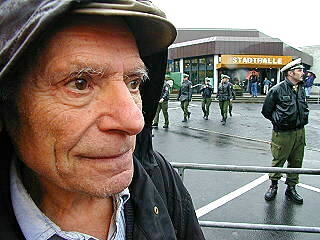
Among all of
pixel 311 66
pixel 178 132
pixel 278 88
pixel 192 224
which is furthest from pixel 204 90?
pixel 311 66

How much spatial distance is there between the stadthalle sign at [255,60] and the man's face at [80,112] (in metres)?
32.6

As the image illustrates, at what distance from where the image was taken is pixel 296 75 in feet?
17.5

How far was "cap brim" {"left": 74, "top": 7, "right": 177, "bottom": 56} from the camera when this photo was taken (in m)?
0.96

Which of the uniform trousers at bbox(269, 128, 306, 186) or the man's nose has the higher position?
the man's nose

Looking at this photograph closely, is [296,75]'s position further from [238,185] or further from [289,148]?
[238,185]

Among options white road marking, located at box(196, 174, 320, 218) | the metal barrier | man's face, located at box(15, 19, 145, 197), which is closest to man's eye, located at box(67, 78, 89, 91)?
man's face, located at box(15, 19, 145, 197)

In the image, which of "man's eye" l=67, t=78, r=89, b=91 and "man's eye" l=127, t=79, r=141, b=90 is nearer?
"man's eye" l=67, t=78, r=89, b=91

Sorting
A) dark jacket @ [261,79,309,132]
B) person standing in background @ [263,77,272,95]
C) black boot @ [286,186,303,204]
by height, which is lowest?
person standing in background @ [263,77,272,95]

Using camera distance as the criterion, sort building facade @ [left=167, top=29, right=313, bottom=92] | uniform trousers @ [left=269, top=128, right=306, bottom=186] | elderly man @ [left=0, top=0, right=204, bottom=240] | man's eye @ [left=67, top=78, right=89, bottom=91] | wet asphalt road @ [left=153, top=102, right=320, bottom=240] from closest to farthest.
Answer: elderly man @ [left=0, top=0, right=204, bottom=240], man's eye @ [left=67, top=78, right=89, bottom=91], wet asphalt road @ [left=153, top=102, right=320, bottom=240], uniform trousers @ [left=269, top=128, right=306, bottom=186], building facade @ [left=167, top=29, right=313, bottom=92]

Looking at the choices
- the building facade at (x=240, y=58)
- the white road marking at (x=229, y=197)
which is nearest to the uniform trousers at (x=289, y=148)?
the white road marking at (x=229, y=197)

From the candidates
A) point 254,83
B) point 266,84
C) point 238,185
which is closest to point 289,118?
point 238,185

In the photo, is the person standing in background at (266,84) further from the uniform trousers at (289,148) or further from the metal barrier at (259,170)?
the metal barrier at (259,170)

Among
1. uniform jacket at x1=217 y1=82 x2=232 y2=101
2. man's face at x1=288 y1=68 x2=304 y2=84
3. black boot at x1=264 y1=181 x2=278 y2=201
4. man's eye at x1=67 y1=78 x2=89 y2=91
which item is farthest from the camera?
uniform jacket at x1=217 y1=82 x2=232 y2=101

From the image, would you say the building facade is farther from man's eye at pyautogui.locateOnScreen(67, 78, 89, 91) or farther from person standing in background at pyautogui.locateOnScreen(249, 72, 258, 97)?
man's eye at pyautogui.locateOnScreen(67, 78, 89, 91)
